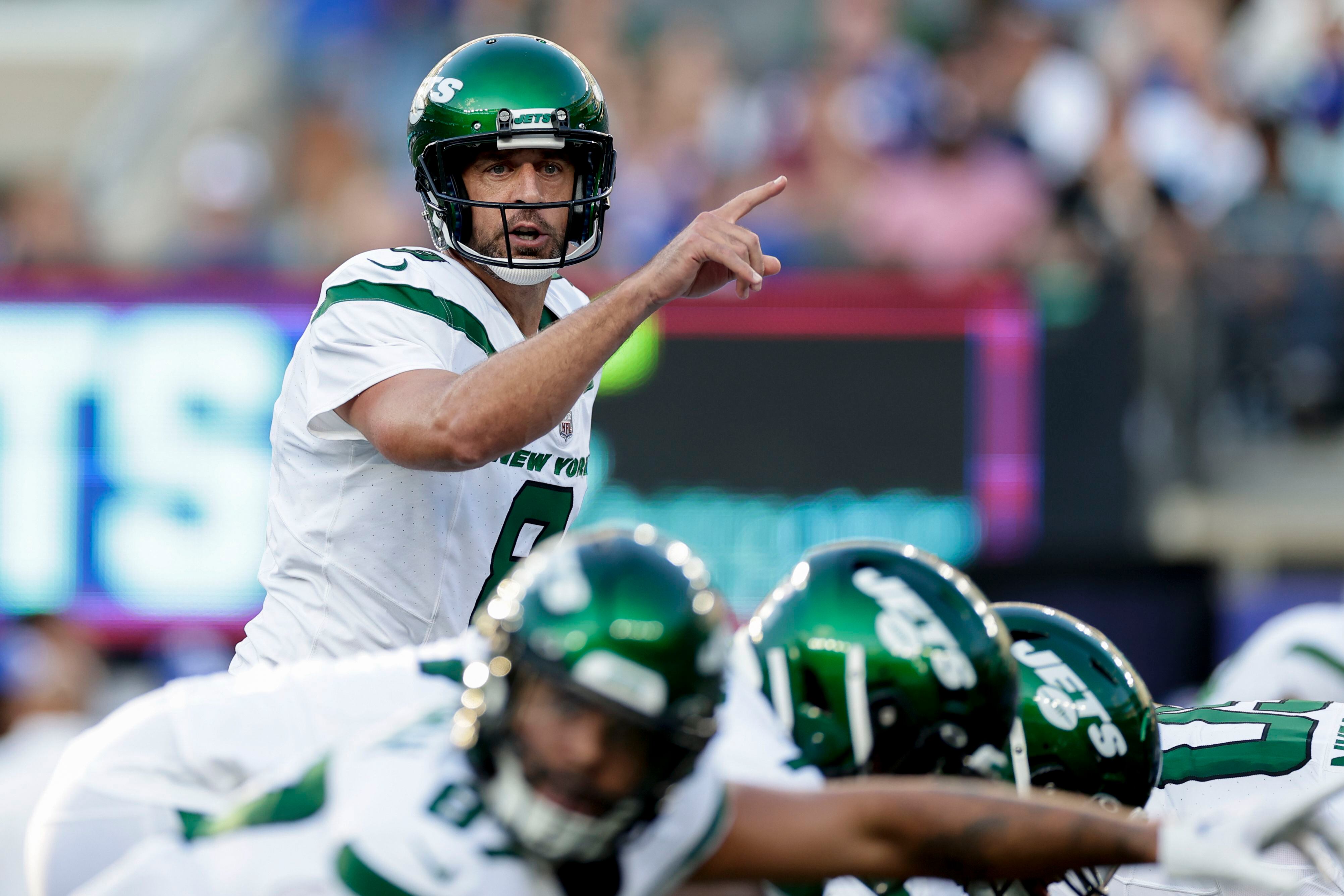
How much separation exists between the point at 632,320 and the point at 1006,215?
6.10m

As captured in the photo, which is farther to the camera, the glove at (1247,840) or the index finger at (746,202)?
the index finger at (746,202)

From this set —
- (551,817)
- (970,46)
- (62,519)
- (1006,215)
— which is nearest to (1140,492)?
(1006,215)

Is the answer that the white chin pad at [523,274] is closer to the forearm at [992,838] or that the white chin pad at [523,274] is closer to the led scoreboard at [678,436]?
the forearm at [992,838]

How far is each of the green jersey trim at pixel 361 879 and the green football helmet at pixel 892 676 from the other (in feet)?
2.86

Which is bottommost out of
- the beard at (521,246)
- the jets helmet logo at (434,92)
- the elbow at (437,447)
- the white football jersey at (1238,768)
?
the white football jersey at (1238,768)

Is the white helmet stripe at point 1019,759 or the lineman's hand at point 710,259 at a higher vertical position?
the lineman's hand at point 710,259

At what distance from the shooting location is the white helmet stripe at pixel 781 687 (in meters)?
3.19

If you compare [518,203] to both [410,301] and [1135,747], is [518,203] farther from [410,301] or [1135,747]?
[1135,747]

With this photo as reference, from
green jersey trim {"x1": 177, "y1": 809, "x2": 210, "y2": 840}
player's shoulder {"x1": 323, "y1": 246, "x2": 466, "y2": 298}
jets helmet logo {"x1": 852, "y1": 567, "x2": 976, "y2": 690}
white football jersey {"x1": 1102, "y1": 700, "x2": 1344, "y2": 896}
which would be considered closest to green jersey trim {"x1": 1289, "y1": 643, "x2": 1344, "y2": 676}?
white football jersey {"x1": 1102, "y1": 700, "x2": 1344, "y2": 896}

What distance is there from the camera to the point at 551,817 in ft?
8.23

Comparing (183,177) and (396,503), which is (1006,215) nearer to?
(183,177)

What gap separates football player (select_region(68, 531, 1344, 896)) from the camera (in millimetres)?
2523

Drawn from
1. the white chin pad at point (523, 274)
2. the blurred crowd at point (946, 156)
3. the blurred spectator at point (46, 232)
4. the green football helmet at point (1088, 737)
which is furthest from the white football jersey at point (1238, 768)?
the blurred spectator at point (46, 232)

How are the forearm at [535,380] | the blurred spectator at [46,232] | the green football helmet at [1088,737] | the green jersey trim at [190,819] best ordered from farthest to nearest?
the blurred spectator at [46,232] → the green football helmet at [1088,737] → the forearm at [535,380] → the green jersey trim at [190,819]
